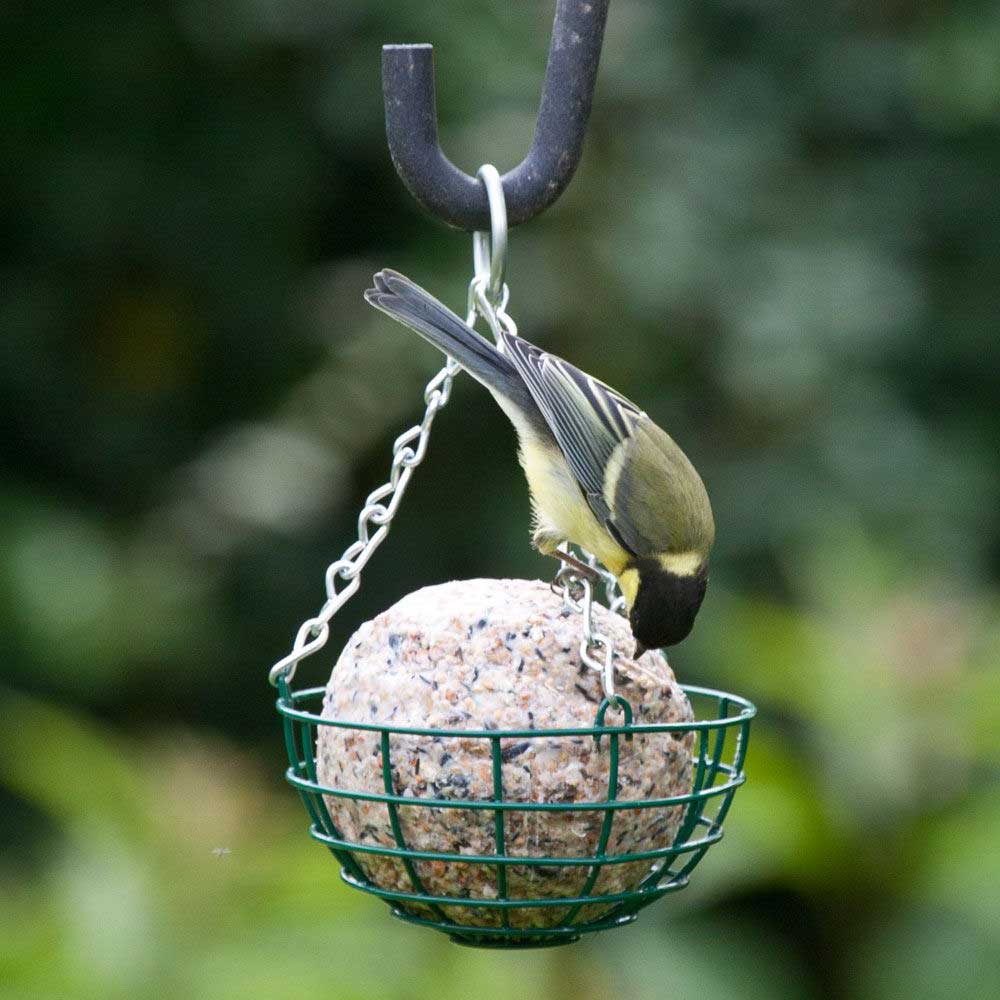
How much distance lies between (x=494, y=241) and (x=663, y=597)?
0.70 meters

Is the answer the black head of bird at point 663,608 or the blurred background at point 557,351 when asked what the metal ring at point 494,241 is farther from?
the blurred background at point 557,351

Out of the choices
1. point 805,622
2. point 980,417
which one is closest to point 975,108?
point 980,417

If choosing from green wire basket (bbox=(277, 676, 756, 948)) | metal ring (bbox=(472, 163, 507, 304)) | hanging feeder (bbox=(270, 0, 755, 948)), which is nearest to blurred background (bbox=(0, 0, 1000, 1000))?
green wire basket (bbox=(277, 676, 756, 948))

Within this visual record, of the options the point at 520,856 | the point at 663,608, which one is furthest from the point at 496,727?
the point at 663,608

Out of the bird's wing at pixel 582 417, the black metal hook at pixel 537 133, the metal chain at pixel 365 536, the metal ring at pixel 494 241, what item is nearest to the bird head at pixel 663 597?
the bird's wing at pixel 582 417

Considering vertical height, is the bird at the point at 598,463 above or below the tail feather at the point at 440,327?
below

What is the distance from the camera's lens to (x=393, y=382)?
6.19 m

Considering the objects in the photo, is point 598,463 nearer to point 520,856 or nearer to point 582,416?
A: point 582,416

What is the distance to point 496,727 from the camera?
264 cm

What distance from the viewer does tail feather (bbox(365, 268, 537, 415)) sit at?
317cm

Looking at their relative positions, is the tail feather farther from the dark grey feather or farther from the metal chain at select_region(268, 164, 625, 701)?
the metal chain at select_region(268, 164, 625, 701)

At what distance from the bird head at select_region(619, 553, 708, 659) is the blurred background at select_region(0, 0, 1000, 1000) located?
1763 mm

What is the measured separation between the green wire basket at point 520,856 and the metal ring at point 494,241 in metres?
0.71

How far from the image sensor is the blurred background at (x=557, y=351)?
4742mm
